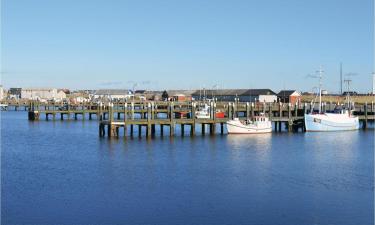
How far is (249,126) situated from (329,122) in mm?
10749

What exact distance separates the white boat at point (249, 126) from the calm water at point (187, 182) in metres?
6.80

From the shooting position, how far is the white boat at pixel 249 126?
5953 cm

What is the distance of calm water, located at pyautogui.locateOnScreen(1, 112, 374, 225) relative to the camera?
988 inches

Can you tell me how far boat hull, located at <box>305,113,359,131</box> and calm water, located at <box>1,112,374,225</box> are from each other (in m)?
12.3

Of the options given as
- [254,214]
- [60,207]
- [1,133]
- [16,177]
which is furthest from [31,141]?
[254,214]

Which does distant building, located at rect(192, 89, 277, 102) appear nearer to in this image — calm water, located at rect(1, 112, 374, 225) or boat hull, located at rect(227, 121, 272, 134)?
boat hull, located at rect(227, 121, 272, 134)

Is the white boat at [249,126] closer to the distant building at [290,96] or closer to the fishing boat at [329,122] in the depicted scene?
the fishing boat at [329,122]

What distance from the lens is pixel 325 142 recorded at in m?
53.3

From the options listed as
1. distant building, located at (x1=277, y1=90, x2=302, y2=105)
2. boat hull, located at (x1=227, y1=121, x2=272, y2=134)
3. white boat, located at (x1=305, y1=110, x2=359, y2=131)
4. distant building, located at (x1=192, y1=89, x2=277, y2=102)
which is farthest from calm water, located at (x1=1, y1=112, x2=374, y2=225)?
distant building, located at (x1=192, y1=89, x2=277, y2=102)

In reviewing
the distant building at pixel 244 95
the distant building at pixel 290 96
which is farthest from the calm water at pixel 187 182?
the distant building at pixel 244 95

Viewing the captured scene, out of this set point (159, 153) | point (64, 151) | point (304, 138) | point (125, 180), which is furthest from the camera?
point (304, 138)

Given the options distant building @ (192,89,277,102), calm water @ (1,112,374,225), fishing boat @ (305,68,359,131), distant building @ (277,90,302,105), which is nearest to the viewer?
calm water @ (1,112,374,225)

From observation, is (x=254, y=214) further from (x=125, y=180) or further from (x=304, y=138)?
(x=304, y=138)

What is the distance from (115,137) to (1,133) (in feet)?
59.4
